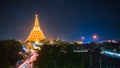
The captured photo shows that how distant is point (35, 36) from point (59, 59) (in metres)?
75.2

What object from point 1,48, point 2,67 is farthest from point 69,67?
point 1,48

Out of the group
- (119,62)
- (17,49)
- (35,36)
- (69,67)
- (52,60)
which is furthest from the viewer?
(35,36)

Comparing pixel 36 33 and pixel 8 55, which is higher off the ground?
pixel 36 33

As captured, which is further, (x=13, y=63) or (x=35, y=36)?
(x=35, y=36)

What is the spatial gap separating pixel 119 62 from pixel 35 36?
211 feet

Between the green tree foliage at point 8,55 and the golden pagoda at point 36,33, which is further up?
the golden pagoda at point 36,33

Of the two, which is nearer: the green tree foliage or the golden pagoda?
the green tree foliage

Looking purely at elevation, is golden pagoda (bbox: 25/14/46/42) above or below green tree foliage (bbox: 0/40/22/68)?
above

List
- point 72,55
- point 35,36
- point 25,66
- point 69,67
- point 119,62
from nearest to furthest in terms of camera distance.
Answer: point 69,67
point 72,55
point 25,66
point 119,62
point 35,36

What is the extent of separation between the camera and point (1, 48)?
50219mm

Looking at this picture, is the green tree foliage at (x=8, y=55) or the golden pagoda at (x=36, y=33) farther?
the golden pagoda at (x=36, y=33)

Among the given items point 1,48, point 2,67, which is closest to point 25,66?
point 1,48

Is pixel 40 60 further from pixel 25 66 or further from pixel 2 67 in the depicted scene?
pixel 25 66

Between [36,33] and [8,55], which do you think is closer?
[8,55]
